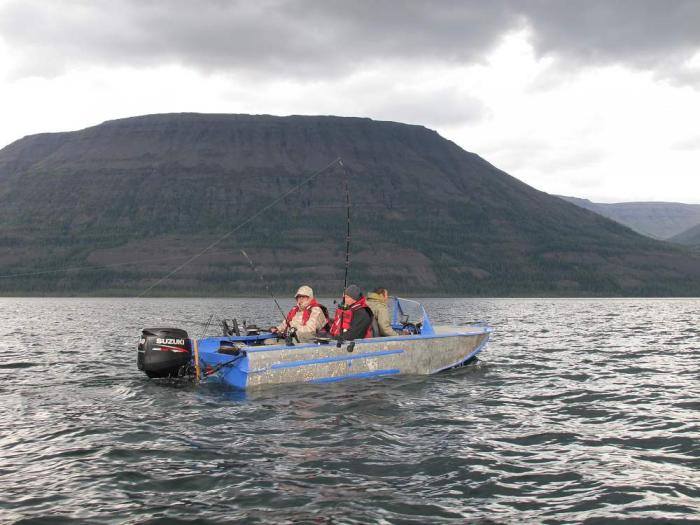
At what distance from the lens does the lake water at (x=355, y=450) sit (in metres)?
6.64

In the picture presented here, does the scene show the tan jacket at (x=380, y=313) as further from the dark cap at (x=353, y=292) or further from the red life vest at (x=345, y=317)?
the dark cap at (x=353, y=292)

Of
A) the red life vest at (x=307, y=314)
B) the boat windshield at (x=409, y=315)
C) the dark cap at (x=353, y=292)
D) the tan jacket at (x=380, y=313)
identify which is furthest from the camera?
the boat windshield at (x=409, y=315)

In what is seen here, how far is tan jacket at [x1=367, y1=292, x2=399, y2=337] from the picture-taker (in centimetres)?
1616

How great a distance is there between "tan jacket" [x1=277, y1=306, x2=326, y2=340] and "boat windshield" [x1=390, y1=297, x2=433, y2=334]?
3.24 m

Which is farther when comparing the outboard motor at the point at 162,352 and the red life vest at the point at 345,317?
the red life vest at the point at 345,317

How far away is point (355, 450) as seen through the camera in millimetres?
8961

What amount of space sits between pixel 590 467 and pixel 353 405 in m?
5.09

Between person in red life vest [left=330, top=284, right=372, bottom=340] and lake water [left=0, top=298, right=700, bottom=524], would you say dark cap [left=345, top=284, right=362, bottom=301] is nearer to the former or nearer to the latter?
person in red life vest [left=330, top=284, right=372, bottom=340]

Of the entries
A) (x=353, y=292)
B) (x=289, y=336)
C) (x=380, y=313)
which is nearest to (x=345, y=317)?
(x=353, y=292)

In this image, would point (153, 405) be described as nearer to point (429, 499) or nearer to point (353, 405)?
point (353, 405)

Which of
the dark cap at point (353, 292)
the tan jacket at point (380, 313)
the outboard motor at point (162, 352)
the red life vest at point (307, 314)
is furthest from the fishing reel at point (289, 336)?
the outboard motor at point (162, 352)

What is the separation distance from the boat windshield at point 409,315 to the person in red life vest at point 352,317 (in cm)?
264

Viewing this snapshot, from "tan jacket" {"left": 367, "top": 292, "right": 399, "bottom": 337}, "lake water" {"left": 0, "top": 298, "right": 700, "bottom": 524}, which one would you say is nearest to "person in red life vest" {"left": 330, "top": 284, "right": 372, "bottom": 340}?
"tan jacket" {"left": 367, "top": 292, "right": 399, "bottom": 337}

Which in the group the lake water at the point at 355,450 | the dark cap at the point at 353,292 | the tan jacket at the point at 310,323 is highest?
the dark cap at the point at 353,292
